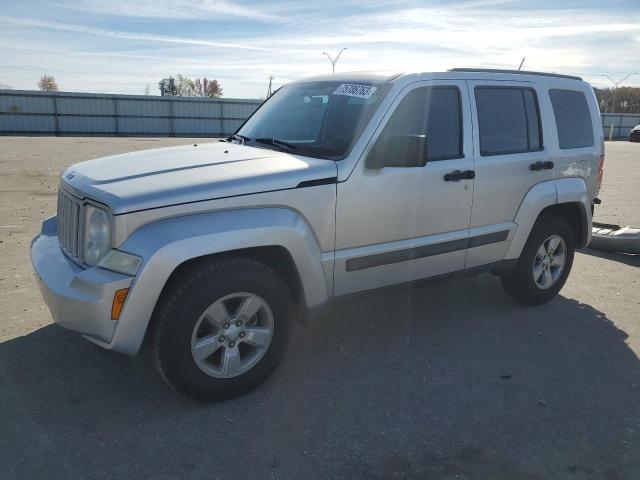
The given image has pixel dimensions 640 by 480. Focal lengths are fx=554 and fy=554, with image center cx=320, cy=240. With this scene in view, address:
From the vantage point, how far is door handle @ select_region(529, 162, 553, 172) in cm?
450

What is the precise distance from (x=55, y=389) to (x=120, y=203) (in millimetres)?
1329

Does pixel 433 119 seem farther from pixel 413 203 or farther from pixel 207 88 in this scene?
pixel 207 88

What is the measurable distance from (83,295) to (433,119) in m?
2.57

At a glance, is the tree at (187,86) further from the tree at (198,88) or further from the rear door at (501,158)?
the rear door at (501,158)

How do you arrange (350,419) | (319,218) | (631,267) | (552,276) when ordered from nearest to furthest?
(350,419)
(319,218)
(552,276)
(631,267)

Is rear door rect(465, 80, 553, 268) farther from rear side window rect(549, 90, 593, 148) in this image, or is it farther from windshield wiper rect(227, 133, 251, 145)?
windshield wiper rect(227, 133, 251, 145)

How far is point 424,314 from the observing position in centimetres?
475

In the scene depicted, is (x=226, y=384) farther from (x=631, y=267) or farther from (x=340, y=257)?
(x=631, y=267)

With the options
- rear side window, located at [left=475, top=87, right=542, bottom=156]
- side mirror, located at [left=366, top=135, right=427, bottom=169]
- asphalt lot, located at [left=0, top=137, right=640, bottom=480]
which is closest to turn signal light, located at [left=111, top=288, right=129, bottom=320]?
asphalt lot, located at [left=0, top=137, right=640, bottom=480]

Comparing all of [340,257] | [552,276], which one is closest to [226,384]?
[340,257]

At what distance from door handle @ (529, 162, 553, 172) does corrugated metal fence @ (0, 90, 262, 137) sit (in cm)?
3000

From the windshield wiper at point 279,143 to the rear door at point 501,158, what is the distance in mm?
1391

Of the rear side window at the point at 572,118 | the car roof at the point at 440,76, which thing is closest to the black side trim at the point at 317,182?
the car roof at the point at 440,76

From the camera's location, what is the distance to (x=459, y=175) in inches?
157
